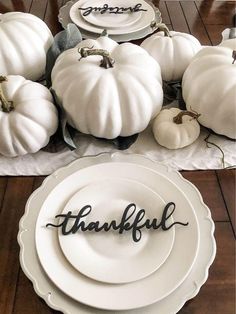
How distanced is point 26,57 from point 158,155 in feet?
1.07

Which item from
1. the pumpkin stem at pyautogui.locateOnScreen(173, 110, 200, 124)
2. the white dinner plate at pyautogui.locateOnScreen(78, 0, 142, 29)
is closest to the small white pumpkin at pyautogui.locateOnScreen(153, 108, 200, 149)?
the pumpkin stem at pyautogui.locateOnScreen(173, 110, 200, 124)

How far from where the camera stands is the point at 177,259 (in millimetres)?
485

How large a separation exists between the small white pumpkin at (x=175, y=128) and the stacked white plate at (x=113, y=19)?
0.95ft

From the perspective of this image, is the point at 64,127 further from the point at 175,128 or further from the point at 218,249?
the point at 218,249

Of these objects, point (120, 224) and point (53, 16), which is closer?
point (120, 224)

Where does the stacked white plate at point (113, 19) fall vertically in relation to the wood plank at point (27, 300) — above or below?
above

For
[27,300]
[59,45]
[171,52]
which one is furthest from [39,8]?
[27,300]

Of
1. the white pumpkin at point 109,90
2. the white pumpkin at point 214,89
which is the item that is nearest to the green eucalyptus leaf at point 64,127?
the white pumpkin at point 109,90

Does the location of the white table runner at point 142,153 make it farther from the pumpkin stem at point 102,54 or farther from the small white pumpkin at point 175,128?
the pumpkin stem at point 102,54

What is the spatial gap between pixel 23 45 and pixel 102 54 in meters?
0.20

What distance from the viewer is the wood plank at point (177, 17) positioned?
0.97 metres

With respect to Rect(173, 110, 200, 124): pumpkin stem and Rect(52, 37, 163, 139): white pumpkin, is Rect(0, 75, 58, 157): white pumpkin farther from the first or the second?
Rect(173, 110, 200, 124): pumpkin stem

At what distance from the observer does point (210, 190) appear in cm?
60

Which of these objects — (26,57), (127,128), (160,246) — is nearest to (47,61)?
(26,57)
